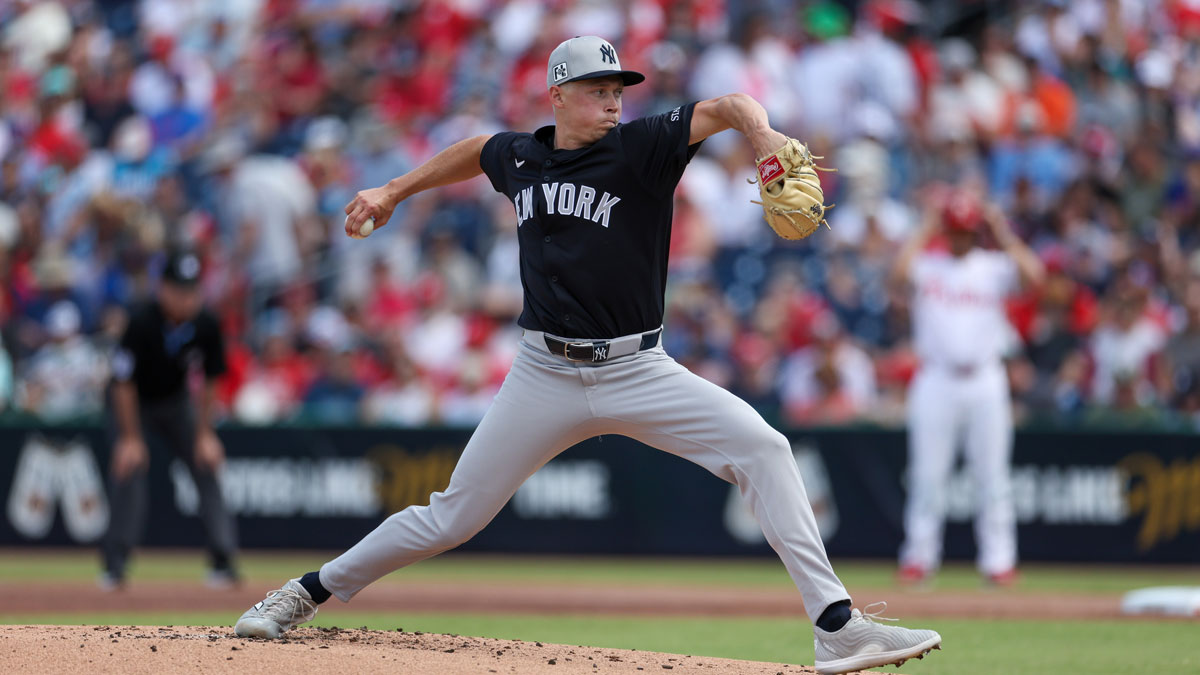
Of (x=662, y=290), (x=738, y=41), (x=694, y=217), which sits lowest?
(x=662, y=290)

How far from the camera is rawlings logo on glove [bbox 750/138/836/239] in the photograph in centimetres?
504

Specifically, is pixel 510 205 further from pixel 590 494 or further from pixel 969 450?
pixel 969 450

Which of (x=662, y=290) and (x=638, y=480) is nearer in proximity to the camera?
(x=662, y=290)

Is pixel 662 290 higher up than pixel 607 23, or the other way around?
pixel 607 23

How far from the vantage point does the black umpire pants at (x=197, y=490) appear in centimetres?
1075

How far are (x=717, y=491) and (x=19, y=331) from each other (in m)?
6.98

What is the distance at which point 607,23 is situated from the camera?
53.6ft

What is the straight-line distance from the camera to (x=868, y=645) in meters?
5.27

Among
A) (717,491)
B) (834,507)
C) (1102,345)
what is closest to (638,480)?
(717,491)

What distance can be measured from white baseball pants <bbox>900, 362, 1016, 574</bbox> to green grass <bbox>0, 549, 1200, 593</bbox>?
42 centimetres

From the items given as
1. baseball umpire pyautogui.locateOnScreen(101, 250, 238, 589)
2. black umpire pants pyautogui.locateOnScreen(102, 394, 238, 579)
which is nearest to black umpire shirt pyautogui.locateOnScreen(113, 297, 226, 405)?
baseball umpire pyautogui.locateOnScreen(101, 250, 238, 589)

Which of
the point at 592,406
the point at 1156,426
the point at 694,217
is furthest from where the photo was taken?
the point at 694,217

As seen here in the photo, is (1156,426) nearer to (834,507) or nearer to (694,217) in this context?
(834,507)

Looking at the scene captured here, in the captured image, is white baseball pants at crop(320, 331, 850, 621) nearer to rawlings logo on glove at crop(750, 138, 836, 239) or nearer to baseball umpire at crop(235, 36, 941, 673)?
baseball umpire at crop(235, 36, 941, 673)
